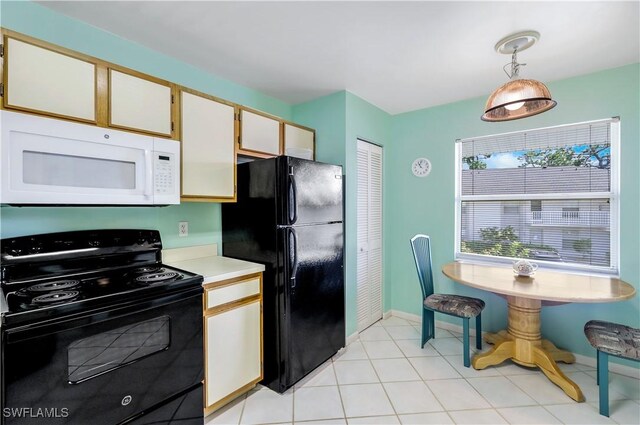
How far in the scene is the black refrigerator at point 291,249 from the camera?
2020 millimetres

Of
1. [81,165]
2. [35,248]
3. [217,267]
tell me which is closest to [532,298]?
[217,267]

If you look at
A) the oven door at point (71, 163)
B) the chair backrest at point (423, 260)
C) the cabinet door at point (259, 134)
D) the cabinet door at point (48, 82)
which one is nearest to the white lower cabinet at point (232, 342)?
the oven door at point (71, 163)

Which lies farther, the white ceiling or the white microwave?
the white ceiling

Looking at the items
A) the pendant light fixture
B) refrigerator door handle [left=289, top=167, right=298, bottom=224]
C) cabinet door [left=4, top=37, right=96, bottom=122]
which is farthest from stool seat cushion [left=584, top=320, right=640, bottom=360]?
cabinet door [left=4, top=37, right=96, bottom=122]

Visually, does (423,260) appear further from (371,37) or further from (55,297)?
(55,297)

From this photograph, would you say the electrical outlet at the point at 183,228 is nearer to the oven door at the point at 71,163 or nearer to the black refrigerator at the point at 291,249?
the black refrigerator at the point at 291,249

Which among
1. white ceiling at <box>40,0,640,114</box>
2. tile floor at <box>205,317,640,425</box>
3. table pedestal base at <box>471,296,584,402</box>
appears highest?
white ceiling at <box>40,0,640,114</box>

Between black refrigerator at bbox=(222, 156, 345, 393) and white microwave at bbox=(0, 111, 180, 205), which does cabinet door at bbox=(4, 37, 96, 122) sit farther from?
black refrigerator at bbox=(222, 156, 345, 393)

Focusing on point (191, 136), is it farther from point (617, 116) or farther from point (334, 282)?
point (617, 116)

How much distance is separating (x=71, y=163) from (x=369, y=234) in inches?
101

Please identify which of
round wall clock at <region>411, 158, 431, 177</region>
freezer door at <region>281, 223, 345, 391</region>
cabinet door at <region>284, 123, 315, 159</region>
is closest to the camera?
freezer door at <region>281, 223, 345, 391</region>

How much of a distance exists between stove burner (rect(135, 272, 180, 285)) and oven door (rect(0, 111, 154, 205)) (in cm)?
43

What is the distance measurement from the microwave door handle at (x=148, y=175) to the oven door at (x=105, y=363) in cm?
62

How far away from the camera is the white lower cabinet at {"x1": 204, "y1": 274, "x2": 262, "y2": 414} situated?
178 centimetres
